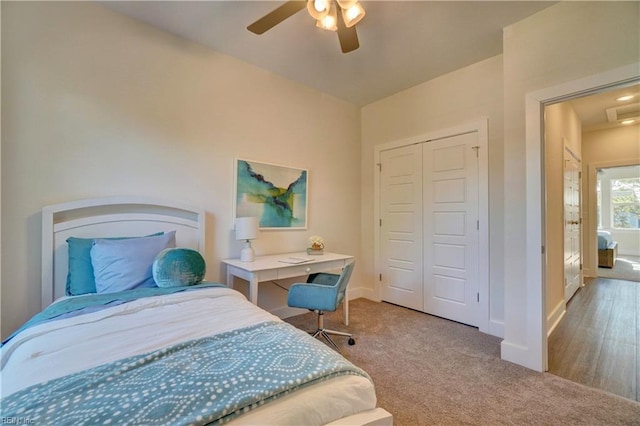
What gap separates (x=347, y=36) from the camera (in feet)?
6.15

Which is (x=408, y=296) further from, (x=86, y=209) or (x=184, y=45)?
(x=184, y=45)

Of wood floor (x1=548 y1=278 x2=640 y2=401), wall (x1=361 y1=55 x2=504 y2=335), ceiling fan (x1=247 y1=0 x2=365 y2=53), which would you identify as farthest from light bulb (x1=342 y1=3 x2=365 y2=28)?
wood floor (x1=548 y1=278 x2=640 y2=401)

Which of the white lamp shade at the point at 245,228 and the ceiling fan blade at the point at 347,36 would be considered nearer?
the ceiling fan blade at the point at 347,36

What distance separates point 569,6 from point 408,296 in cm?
312

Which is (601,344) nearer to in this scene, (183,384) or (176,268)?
(183,384)

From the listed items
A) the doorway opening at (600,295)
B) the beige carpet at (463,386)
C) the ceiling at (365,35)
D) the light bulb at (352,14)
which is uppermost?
the ceiling at (365,35)

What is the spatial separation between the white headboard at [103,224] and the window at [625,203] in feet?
34.8

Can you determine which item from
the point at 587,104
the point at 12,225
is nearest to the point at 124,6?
the point at 12,225

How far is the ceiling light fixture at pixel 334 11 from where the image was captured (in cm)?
163

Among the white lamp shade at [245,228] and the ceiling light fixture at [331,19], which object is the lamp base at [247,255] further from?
the ceiling light fixture at [331,19]

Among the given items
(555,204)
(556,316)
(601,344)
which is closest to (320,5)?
(555,204)

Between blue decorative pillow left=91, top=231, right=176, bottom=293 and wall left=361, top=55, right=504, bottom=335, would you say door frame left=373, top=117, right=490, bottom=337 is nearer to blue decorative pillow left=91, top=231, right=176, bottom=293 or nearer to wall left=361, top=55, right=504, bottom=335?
wall left=361, top=55, right=504, bottom=335

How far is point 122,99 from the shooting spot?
2211 mm

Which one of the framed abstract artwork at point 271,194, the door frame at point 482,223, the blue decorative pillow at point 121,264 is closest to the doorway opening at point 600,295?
the door frame at point 482,223
